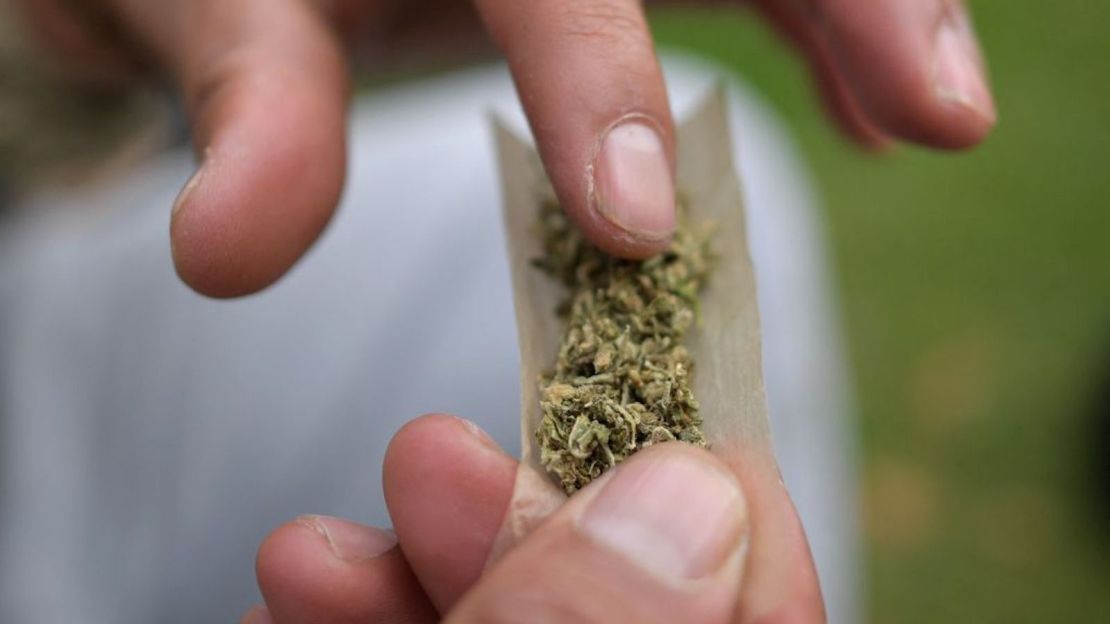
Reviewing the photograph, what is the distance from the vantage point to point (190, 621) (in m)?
1.95

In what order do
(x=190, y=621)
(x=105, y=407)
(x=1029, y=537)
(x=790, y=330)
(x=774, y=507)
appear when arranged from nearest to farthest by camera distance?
(x=774, y=507) < (x=190, y=621) < (x=105, y=407) < (x=790, y=330) < (x=1029, y=537)

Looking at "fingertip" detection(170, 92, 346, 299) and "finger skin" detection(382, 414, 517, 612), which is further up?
"fingertip" detection(170, 92, 346, 299)

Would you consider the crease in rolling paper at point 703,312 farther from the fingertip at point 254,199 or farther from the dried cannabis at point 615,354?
the fingertip at point 254,199

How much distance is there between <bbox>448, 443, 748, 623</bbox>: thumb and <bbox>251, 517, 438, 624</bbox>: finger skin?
0.78ft

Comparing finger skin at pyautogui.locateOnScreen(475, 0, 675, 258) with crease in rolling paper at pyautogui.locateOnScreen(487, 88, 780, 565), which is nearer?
crease in rolling paper at pyautogui.locateOnScreen(487, 88, 780, 565)

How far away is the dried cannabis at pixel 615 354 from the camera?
122 centimetres

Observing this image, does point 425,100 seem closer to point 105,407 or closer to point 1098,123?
point 105,407

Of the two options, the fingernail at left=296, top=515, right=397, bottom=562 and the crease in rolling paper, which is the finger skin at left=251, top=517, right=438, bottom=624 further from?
the crease in rolling paper

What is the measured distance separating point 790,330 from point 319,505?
107 centimetres

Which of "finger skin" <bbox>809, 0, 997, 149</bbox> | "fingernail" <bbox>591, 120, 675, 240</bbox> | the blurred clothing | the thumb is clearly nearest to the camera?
the thumb

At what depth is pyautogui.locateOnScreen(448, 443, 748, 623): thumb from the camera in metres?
1.01

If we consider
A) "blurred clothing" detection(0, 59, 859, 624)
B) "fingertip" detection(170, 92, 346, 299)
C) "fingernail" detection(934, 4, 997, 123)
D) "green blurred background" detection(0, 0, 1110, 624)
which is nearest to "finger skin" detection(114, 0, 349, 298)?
"fingertip" detection(170, 92, 346, 299)

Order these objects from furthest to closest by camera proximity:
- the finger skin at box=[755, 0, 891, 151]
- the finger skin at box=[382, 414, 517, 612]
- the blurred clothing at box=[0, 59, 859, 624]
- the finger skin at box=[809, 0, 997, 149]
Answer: the finger skin at box=[755, 0, 891, 151]
the blurred clothing at box=[0, 59, 859, 624]
the finger skin at box=[809, 0, 997, 149]
the finger skin at box=[382, 414, 517, 612]

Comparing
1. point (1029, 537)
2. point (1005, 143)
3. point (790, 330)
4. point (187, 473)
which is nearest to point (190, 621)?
point (187, 473)
